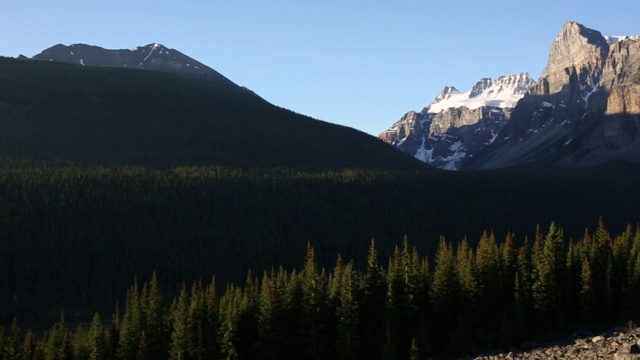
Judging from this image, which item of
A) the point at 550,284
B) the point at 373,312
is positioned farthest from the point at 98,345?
the point at 550,284

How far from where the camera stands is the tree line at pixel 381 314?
88500 mm

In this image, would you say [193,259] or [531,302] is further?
[193,259]

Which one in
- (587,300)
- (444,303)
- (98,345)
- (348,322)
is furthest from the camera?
(444,303)

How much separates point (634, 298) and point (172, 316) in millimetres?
50892

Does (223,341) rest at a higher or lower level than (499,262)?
lower

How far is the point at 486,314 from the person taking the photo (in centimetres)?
9550

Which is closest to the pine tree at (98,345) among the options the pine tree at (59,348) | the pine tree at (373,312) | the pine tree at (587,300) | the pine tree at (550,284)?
the pine tree at (59,348)

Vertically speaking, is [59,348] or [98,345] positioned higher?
[98,345]

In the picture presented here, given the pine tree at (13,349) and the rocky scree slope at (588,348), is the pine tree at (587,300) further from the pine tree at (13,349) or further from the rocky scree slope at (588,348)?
the pine tree at (13,349)

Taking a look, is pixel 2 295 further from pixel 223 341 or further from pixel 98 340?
pixel 223 341

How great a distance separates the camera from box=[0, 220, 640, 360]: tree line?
88500mm

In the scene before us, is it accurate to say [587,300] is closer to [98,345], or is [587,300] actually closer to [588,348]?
[588,348]

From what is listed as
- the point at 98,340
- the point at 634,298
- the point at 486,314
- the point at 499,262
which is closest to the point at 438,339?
the point at 486,314

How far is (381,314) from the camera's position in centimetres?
9350
